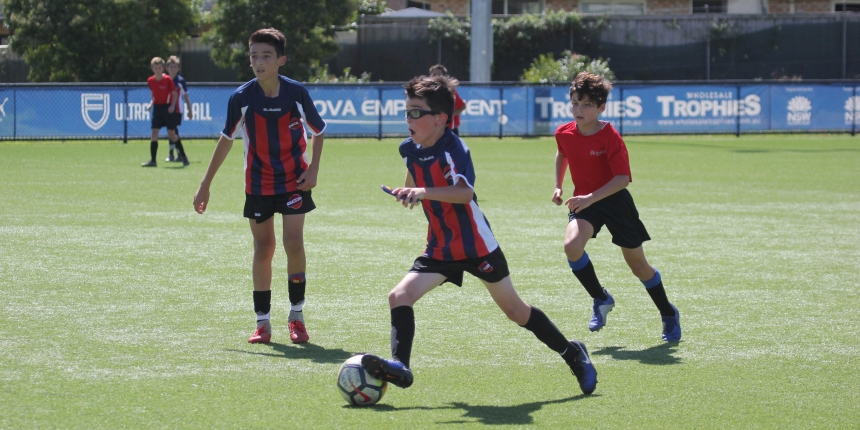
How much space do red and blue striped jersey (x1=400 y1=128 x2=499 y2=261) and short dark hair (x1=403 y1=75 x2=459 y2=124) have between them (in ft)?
0.55

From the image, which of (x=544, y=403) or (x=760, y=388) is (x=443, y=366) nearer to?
(x=544, y=403)

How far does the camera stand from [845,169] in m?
17.3

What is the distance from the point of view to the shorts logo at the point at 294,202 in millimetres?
5797

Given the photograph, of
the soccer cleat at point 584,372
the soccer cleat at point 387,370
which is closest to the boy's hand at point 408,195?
the soccer cleat at point 387,370

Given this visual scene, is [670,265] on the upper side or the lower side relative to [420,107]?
lower

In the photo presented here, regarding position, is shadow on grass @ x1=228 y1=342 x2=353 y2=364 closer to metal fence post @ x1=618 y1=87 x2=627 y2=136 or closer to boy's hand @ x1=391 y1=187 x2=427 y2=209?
boy's hand @ x1=391 y1=187 x2=427 y2=209

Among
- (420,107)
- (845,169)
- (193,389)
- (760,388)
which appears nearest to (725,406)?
(760,388)

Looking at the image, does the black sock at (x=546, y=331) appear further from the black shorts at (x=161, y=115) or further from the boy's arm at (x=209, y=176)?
the black shorts at (x=161, y=115)

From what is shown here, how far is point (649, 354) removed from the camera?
18.0 ft

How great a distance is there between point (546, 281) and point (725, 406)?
3.27 meters

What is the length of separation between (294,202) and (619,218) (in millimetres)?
1915

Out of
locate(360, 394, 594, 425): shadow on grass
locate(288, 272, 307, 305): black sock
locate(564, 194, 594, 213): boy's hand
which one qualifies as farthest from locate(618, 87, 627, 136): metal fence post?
locate(360, 394, 594, 425): shadow on grass

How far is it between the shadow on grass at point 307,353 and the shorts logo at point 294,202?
2.59ft

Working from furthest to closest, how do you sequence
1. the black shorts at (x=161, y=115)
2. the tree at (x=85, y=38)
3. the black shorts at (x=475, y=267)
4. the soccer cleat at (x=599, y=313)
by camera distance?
the tree at (x=85, y=38) < the black shorts at (x=161, y=115) < the soccer cleat at (x=599, y=313) < the black shorts at (x=475, y=267)
